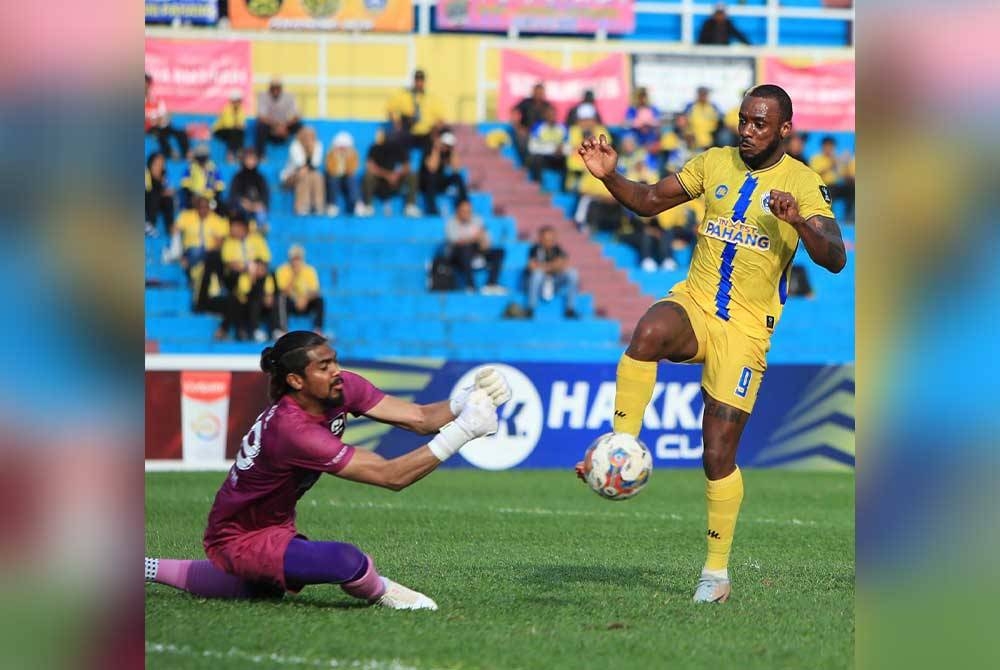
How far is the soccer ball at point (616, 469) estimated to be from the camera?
740cm

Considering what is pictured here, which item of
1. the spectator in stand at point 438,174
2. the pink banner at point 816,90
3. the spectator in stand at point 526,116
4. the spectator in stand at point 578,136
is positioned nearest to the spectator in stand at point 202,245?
the spectator in stand at point 438,174

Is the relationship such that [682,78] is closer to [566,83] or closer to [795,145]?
[566,83]

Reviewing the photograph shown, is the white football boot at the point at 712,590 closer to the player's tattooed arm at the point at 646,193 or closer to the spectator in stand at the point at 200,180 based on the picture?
the player's tattooed arm at the point at 646,193

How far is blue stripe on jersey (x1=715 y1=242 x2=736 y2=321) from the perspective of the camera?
8136 millimetres

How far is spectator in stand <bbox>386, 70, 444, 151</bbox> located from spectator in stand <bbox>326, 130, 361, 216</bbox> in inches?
38.4

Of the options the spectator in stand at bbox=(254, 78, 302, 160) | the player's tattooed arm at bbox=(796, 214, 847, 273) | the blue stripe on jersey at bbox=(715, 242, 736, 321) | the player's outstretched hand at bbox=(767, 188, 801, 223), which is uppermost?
the spectator in stand at bbox=(254, 78, 302, 160)

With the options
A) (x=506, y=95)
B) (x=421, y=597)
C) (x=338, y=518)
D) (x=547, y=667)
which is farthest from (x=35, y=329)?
(x=506, y=95)

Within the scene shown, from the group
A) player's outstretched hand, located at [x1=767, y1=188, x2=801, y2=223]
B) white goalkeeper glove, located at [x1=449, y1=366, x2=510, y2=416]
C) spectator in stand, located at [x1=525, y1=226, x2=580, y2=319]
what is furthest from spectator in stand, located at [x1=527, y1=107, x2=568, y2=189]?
white goalkeeper glove, located at [x1=449, y1=366, x2=510, y2=416]

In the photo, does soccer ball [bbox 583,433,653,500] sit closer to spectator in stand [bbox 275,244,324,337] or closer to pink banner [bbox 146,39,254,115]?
spectator in stand [bbox 275,244,324,337]

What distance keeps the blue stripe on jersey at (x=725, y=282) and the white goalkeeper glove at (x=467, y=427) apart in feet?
6.17

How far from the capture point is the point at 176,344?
22031 mm

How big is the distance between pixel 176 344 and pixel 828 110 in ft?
45.2

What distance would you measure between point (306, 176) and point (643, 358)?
17.1m

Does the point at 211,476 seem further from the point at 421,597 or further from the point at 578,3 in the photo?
the point at 578,3
